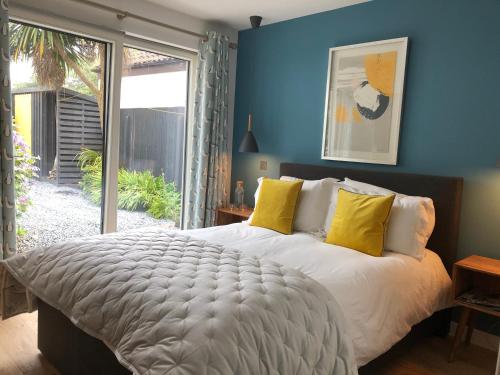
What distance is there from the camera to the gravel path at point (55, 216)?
327 centimetres

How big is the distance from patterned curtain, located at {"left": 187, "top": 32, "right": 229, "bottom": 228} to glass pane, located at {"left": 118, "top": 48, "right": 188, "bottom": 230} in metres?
0.25

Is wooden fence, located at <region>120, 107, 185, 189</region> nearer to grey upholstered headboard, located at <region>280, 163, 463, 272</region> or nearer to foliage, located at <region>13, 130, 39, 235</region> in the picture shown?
foliage, located at <region>13, 130, 39, 235</region>

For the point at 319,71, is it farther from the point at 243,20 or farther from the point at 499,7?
the point at 499,7

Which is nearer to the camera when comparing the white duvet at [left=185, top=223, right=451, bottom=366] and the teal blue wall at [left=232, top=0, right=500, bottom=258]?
the white duvet at [left=185, top=223, right=451, bottom=366]

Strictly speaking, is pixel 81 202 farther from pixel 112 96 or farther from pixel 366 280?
pixel 366 280

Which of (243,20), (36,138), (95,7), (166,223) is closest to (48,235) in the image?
(36,138)

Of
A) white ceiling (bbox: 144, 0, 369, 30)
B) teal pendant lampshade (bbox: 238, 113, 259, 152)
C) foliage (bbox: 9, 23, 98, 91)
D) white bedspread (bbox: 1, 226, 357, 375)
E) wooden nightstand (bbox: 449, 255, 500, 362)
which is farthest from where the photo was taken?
teal pendant lampshade (bbox: 238, 113, 259, 152)

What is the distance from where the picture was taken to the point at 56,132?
3.32 m

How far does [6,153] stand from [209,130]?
181 centimetres

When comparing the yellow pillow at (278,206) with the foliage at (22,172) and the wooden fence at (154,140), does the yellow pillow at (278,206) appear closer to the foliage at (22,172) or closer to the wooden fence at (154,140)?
the wooden fence at (154,140)

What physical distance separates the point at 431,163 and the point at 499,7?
3.61 feet

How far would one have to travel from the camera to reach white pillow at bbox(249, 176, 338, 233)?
123 inches

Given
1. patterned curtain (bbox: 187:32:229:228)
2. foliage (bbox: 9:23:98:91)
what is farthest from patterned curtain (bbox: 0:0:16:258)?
patterned curtain (bbox: 187:32:229:228)

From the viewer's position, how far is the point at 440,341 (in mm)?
2820
